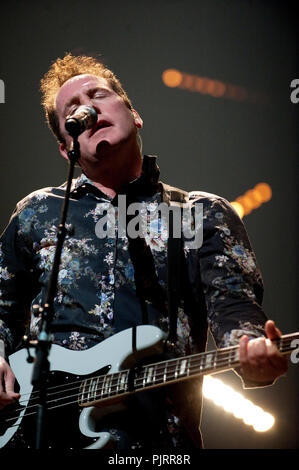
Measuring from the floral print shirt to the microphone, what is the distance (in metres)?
0.46

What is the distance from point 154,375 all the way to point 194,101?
2733 millimetres

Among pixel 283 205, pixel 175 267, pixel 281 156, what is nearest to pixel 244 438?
pixel 283 205

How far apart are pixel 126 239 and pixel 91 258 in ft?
0.55

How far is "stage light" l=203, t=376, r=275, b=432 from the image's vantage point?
3.93 metres

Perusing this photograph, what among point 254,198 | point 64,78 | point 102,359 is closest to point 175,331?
point 102,359

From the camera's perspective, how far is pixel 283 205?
3.78 metres

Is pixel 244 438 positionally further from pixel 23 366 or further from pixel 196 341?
pixel 23 366

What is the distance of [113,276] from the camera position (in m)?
1.83

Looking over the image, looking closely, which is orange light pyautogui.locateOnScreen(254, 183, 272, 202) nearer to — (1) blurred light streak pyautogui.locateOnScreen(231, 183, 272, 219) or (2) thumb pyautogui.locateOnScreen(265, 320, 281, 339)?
(1) blurred light streak pyautogui.locateOnScreen(231, 183, 272, 219)

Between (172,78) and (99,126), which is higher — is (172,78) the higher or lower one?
the higher one
